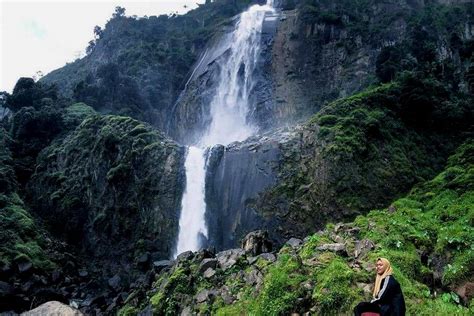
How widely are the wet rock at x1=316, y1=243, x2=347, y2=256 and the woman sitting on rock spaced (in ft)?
18.7

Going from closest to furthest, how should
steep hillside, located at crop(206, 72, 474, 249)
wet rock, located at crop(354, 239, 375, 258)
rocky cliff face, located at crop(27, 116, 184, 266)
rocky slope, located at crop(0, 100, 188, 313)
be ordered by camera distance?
wet rock, located at crop(354, 239, 375, 258) < steep hillside, located at crop(206, 72, 474, 249) < rocky slope, located at crop(0, 100, 188, 313) < rocky cliff face, located at crop(27, 116, 184, 266)

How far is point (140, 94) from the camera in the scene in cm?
5328

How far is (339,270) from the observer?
11.4 metres

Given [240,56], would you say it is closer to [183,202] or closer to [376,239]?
[183,202]

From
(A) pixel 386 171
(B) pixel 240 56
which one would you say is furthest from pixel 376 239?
(B) pixel 240 56

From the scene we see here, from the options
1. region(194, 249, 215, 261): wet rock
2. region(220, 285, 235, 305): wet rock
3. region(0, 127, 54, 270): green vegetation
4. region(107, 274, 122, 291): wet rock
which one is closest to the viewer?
region(220, 285, 235, 305): wet rock

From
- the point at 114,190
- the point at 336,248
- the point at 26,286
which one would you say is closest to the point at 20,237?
the point at 26,286

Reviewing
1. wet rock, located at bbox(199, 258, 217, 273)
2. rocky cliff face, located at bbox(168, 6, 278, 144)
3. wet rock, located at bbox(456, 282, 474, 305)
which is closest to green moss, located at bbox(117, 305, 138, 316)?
wet rock, located at bbox(199, 258, 217, 273)

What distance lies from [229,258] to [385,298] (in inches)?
468

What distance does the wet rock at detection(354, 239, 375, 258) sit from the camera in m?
12.8

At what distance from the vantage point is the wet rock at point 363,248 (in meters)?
12.8

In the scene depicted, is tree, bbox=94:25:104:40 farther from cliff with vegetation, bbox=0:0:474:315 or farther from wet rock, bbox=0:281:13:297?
wet rock, bbox=0:281:13:297

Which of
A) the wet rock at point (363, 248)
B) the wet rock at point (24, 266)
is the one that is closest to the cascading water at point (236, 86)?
the wet rock at point (24, 266)

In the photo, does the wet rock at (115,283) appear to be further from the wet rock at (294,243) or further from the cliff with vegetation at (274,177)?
the wet rock at (294,243)
